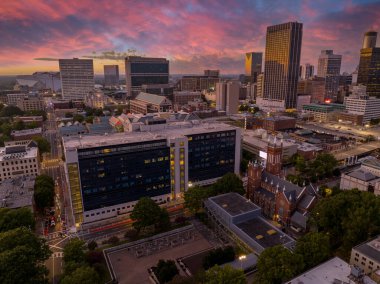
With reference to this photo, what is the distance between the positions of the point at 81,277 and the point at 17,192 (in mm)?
62046

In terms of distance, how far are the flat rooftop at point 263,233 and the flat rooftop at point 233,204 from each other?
415 cm

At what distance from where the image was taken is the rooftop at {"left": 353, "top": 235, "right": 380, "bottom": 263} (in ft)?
230

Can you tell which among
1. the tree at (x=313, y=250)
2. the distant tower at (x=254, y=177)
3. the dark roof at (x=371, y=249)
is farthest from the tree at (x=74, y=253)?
the dark roof at (x=371, y=249)

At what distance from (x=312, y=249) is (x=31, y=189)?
350 feet

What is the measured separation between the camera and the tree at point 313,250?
69500 mm

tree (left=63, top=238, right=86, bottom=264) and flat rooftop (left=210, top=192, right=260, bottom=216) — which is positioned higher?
flat rooftop (left=210, top=192, right=260, bottom=216)

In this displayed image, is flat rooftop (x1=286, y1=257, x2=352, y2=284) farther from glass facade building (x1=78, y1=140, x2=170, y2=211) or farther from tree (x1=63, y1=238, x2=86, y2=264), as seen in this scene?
glass facade building (x1=78, y1=140, x2=170, y2=211)

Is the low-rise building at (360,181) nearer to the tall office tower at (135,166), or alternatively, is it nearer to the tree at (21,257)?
the tall office tower at (135,166)

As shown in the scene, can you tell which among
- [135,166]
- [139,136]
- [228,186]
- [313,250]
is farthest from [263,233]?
[139,136]

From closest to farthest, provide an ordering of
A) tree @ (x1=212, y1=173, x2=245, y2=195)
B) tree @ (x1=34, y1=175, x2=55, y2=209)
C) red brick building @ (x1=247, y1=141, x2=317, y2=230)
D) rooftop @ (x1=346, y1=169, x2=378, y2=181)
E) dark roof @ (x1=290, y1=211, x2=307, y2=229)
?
dark roof @ (x1=290, y1=211, x2=307, y2=229) → red brick building @ (x1=247, y1=141, x2=317, y2=230) → tree @ (x1=34, y1=175, x2=55, y2=209) → tree @ (x1=212, y1=173, x2=245, y2=195) → rooftop @ (x1=346, y1=169, x2=378, y2=181)

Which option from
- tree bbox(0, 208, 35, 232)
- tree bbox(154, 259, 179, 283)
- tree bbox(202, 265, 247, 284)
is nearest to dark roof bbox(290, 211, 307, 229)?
tree bbox(202, 265, 247, 284)

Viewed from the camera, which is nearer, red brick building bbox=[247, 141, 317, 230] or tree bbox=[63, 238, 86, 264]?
tree bbox=[63, 238, 86, 264]

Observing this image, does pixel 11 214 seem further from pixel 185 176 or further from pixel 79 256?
pixel 185 176

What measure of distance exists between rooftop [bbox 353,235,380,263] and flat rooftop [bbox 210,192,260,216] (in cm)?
3253
